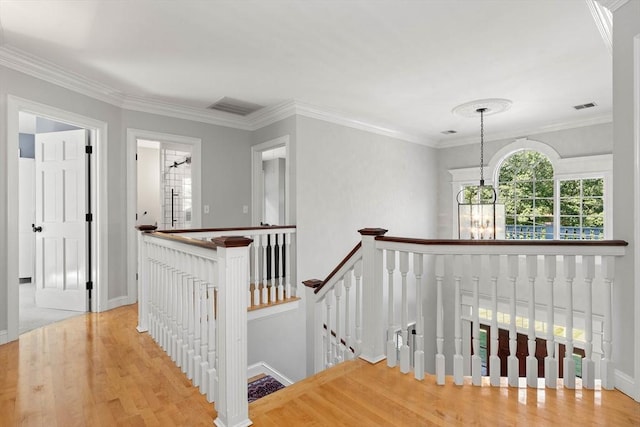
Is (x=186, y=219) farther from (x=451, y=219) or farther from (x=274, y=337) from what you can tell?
(x=451, y=219)

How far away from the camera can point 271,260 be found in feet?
13.8

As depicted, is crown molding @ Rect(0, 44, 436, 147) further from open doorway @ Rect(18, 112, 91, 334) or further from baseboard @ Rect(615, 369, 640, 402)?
baseboard @ Rect(615, 369, 640, 402)

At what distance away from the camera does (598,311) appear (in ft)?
15.1

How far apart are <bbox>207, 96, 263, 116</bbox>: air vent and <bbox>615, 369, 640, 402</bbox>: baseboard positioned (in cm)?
447

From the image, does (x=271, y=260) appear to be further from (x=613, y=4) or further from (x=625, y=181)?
(x=613, y=4)

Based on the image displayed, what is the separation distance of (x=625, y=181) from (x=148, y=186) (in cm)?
719

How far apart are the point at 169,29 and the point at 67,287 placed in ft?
10.8

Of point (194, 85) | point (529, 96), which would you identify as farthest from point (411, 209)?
point (194, 85)

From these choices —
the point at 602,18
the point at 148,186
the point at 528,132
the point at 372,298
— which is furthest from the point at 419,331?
the point at 148,186

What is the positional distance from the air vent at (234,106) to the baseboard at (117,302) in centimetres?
277

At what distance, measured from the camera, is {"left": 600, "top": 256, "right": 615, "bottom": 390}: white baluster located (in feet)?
6.77

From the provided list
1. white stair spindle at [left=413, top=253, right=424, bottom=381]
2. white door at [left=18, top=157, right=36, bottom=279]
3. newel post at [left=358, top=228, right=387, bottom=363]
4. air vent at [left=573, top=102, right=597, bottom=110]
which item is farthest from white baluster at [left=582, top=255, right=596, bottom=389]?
white door at [left=18, top=157, right=36, bottom=279]

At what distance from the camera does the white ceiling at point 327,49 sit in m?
2.49

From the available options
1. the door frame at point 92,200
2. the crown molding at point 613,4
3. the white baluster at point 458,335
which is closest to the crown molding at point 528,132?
the crown molding at point 613,4
